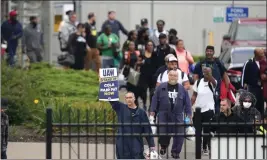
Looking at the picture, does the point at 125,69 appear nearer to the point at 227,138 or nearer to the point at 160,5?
the point at 227,138

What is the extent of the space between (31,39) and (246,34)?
6.13m

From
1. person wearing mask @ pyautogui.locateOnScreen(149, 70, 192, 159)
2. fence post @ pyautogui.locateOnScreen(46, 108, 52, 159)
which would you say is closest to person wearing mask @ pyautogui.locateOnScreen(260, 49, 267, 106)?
person wearing mask @ pyautogui.locateOnScreen(149, 70, 192, 159)

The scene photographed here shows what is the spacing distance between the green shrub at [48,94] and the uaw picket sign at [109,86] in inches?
71.8

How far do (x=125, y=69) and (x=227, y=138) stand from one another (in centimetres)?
1207

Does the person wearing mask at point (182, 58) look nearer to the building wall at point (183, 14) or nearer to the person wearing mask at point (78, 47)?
the person wearing mask at point (78, 47)

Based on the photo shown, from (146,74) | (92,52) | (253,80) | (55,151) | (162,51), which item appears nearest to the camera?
(55,151)

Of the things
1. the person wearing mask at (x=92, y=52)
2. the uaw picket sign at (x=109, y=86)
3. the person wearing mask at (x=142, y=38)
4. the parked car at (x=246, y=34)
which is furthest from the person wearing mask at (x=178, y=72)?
the person wearing mask at (x=92, y=52)

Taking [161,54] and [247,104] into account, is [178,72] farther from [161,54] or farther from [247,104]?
[161,54]

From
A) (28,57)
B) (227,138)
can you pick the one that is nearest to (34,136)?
(227,138)

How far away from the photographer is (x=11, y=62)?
86.5 feet

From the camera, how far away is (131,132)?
443 inches

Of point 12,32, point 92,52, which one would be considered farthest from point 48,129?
point 12,32

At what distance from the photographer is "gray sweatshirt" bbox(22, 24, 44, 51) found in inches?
1196

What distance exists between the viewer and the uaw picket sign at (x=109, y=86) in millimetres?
14000
